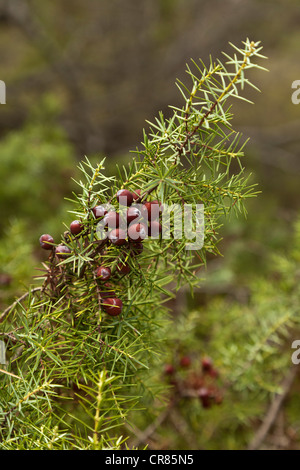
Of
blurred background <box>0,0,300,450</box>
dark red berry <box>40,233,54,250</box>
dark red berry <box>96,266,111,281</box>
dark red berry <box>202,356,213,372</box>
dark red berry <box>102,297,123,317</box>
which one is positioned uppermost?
blurred background <box>0,0,300,450</box>

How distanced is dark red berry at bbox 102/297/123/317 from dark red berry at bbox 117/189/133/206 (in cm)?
12

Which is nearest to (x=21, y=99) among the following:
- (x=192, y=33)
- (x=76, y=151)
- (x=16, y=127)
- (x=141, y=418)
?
(x=16, y=127)

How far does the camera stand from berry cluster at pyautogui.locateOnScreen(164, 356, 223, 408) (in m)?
0.93

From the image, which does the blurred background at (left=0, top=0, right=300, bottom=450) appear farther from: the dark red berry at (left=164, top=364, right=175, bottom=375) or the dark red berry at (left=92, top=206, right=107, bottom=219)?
the dark red berry at (left=92, top=206, right=107, bottom=219)

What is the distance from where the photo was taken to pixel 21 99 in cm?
274

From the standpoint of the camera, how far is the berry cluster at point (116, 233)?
1.50ft

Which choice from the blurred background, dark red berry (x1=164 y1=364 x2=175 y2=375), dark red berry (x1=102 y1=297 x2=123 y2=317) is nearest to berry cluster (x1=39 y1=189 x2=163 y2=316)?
dark red berry (x1=102 y1=297 x2=123 y2=317)

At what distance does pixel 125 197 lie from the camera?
468mm

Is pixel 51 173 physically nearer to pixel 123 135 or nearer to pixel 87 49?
pixel 123 135

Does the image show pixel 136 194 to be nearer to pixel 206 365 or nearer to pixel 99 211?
pixel 99 211

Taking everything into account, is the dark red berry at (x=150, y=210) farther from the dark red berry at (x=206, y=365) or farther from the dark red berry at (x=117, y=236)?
the dark red berry at (x=206, y=365)

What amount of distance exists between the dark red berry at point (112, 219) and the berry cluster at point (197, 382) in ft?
1.91

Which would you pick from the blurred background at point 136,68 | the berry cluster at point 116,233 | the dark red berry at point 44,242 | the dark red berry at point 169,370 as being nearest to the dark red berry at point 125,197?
the berry cluster at point 116,233

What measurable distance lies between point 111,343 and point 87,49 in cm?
287
